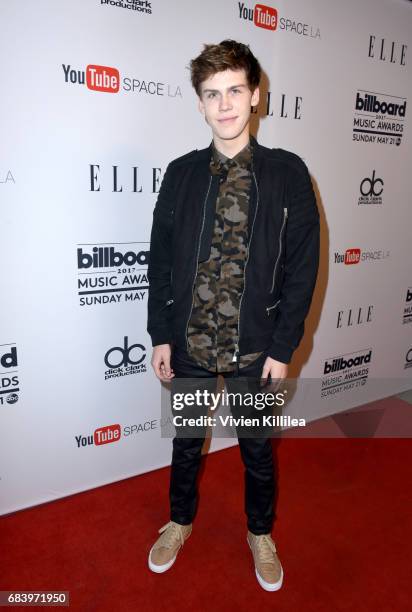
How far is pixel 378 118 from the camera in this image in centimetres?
293

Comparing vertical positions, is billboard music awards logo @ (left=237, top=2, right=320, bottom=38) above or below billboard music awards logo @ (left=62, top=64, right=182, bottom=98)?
above

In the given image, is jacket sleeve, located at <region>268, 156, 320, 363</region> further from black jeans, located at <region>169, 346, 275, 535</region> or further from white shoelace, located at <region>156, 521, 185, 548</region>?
white shoelace, located at <region>156, 521, 185, 548</region>

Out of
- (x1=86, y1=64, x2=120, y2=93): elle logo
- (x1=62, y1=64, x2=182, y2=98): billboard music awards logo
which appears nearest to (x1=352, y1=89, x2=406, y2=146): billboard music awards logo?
(x1=62, y1=64, x2=182, y2=98): billboard music awards logo

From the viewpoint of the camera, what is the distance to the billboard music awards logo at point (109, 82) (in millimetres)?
1948

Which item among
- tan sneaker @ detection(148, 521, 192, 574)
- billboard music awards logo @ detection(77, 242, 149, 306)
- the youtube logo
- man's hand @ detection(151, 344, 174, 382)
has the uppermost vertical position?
the youtube logo

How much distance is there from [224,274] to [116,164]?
32.6 inches

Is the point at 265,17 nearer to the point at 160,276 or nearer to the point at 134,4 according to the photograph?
the point at 134,4

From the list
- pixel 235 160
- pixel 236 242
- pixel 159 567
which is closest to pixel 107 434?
pixel 159 567

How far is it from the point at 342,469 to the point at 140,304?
1519 millimetres

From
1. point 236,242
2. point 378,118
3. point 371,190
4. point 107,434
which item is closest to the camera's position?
point 236,242

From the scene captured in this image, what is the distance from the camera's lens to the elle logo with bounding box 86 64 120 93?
1977 millimetres

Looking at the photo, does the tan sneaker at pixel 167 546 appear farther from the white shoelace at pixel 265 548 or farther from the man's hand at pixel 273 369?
the man's hand at pixel 273 369

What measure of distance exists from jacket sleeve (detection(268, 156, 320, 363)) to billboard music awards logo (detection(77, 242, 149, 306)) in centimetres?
87

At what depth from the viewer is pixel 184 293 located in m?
1.79
